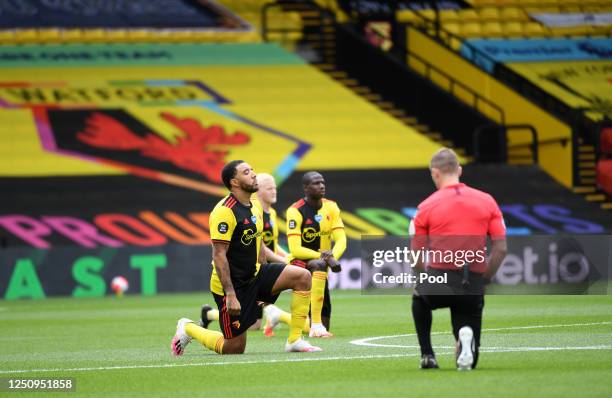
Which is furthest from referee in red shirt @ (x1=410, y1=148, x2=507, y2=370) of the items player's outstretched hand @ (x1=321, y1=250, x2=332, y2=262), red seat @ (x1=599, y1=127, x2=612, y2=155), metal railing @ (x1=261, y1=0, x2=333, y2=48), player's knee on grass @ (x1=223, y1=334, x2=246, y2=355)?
metal railing @ (x1=261, y1=0, x2=333, y2=48)

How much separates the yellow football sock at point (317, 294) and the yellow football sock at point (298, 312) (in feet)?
9.01

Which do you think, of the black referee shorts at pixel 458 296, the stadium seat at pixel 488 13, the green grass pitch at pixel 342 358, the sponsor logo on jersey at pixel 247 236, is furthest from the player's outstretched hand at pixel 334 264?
the stadium seat at pixel 488 13

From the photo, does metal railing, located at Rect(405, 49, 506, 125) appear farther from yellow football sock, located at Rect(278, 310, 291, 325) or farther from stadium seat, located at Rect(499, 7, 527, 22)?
yellow football sock, located at Rect(278, 310, 291, 325)

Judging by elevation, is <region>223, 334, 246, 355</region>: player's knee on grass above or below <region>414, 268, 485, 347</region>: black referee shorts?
below

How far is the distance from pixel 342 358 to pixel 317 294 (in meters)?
4.29

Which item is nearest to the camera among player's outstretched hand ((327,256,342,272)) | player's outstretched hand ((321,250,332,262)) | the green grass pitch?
the green grass pitch

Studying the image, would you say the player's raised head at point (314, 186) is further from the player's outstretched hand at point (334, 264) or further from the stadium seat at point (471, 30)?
the stadium seat at point (471, 30)

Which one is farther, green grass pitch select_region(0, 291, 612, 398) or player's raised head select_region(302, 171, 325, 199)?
player's raised head select_region(302, 171, 325, 199)

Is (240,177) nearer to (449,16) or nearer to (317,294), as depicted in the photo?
(317,294)

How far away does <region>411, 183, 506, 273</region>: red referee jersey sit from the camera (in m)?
10.3

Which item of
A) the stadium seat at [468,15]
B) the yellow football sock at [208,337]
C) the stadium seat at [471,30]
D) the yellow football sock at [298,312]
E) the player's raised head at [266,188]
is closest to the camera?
the yellow football sock at [208,337]

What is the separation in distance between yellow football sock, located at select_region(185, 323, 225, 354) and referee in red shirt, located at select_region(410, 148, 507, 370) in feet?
10.9

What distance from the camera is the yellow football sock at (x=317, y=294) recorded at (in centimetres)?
1644

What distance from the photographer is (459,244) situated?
1034 cm
